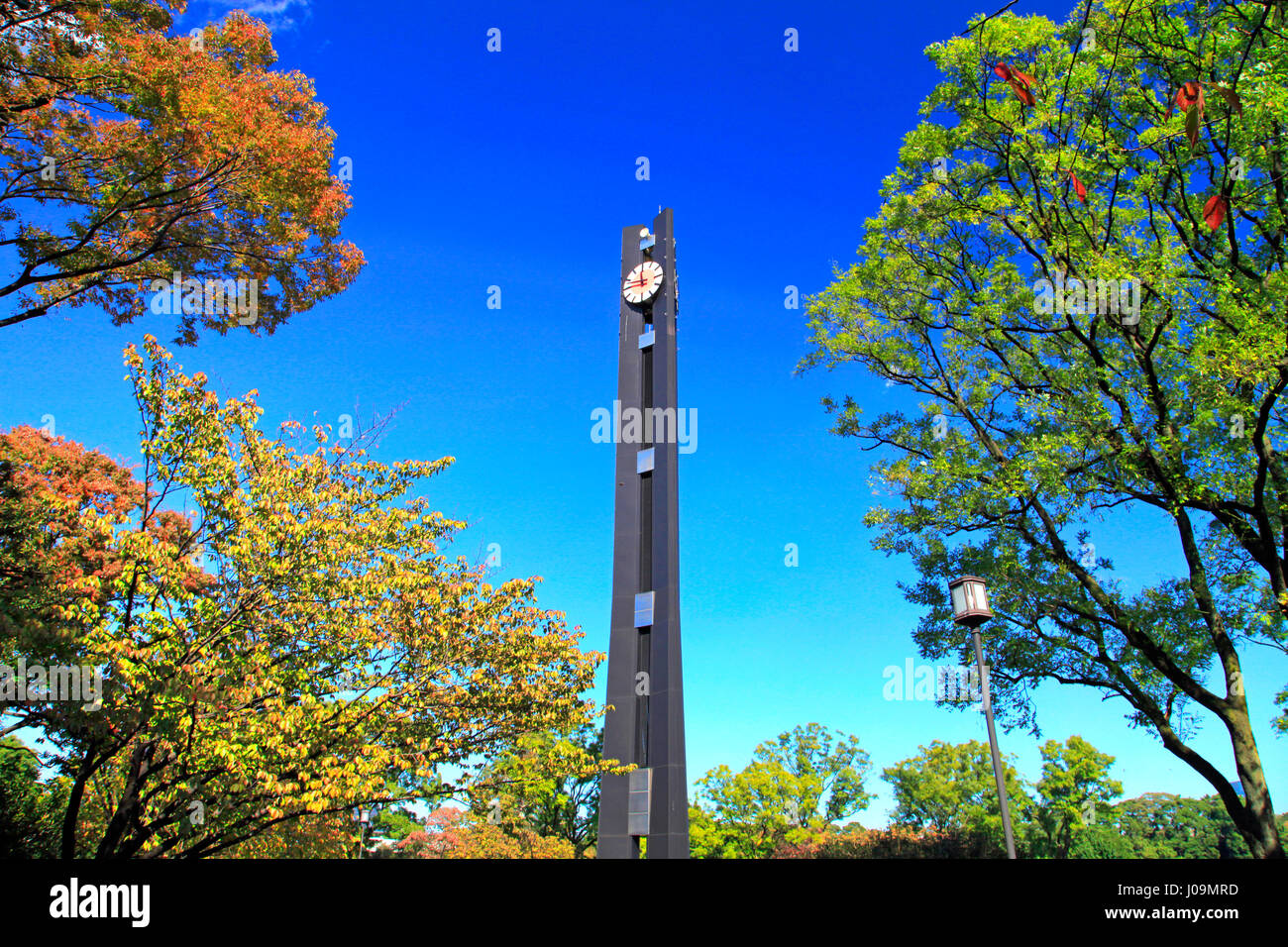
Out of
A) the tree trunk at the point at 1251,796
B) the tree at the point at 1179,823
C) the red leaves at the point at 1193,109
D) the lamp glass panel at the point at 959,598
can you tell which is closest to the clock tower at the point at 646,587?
the lamp glass panel at the point at 959,598

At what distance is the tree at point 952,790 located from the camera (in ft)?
128

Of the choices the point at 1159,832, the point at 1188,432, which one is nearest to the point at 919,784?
the point at 1159,832

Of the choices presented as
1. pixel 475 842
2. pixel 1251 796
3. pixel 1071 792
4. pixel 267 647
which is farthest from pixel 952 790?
pixel 267 647

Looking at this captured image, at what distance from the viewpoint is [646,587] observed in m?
18.8

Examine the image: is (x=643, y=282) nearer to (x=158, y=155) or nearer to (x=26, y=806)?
(x=158, y=155)

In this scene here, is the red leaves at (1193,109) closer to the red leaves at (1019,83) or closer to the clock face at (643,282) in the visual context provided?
the red leaves at (1019,83)

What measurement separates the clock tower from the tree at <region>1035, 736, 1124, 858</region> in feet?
101

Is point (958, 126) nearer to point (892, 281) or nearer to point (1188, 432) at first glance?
point (892, 281)

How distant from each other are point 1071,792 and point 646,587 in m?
32.1

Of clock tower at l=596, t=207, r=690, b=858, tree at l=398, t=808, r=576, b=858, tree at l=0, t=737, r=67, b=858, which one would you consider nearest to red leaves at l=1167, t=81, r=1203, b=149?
clock tower at l=596, t=207, r=690, b=858

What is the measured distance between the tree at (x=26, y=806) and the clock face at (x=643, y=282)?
17678mm

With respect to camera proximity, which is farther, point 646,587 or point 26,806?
point 646,587

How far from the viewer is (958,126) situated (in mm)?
13508

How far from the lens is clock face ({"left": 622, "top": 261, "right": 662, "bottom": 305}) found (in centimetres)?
2178
